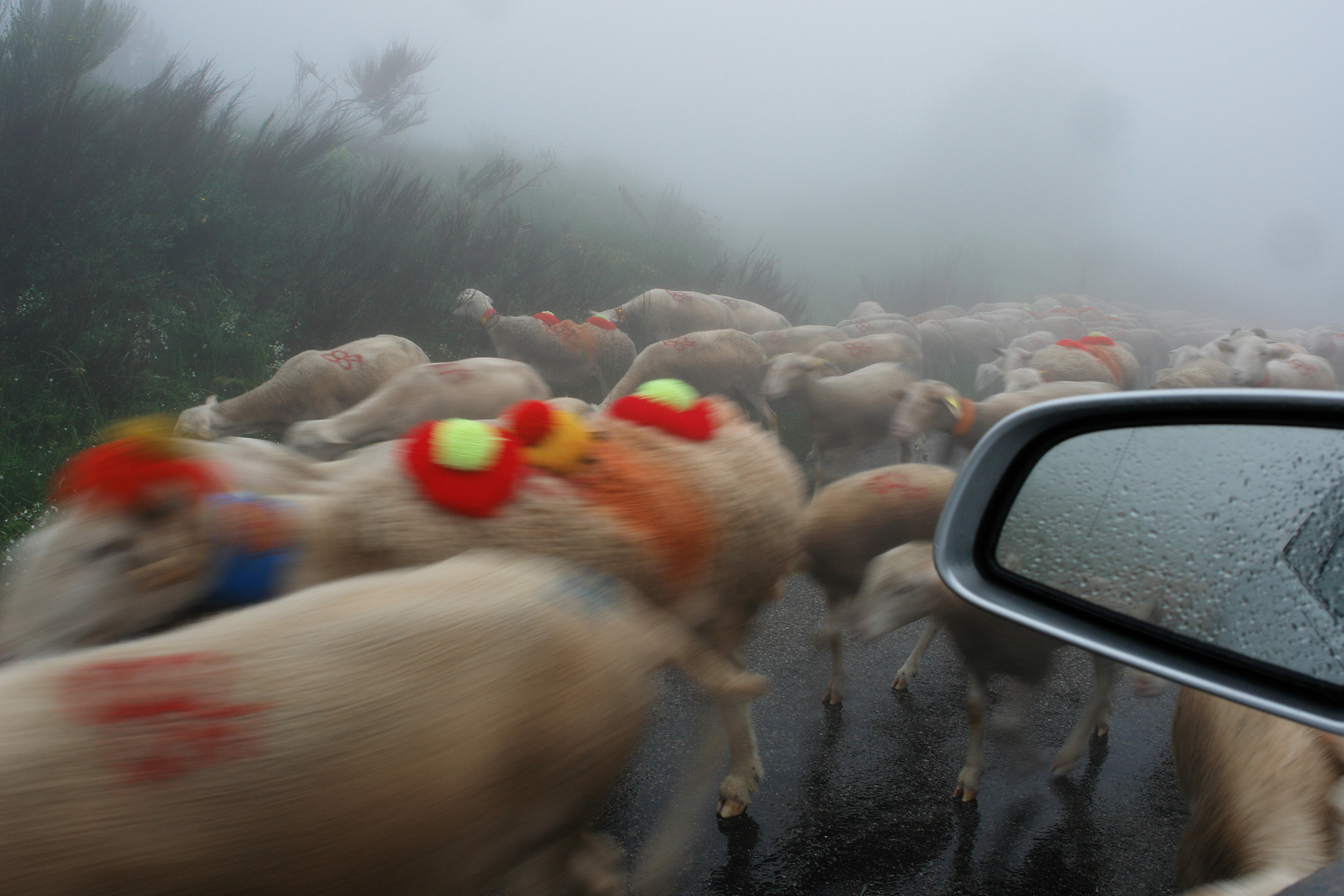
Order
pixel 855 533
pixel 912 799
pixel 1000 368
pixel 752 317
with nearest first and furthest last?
pixel 912 799
pixel 855 533
pixel 1000 368
pixel 752 317

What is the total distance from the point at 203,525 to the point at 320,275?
24.3 ft

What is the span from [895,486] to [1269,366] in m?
9.60

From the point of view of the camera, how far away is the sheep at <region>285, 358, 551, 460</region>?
463 centimetres

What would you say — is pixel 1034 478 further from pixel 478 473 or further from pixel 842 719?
pixel 842 719

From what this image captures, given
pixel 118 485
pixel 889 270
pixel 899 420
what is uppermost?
pixel 118 485

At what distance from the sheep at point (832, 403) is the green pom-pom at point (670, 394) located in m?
4.19

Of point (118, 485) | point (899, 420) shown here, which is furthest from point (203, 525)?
point (899, 420)

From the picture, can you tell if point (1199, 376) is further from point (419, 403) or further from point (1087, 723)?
point (419, 403)

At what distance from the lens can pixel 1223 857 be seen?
5.63 ft

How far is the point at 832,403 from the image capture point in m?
7.12

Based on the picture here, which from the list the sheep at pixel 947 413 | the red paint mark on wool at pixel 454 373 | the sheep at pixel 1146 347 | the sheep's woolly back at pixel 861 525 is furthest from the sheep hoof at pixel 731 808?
the sheep at pixel 1146 347

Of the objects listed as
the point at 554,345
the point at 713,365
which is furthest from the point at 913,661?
the point at 554,345

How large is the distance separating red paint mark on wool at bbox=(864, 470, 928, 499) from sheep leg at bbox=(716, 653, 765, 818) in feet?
4.35

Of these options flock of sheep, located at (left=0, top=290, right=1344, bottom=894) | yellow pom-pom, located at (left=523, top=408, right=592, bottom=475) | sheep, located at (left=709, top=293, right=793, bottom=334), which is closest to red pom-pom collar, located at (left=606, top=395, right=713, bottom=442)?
flock of sheep, located at (left=0, top=290, right=1344, bottom=894)
